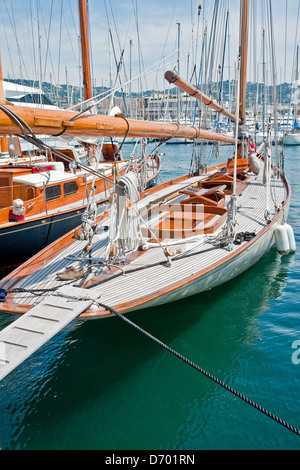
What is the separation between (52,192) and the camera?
11977 mm

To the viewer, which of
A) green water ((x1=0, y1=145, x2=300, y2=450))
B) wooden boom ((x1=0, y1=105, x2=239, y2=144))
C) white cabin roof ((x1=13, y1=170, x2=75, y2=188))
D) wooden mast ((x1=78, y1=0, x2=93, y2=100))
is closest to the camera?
wooden boom ((x1=0, y1=105, x2=239, y2=144))

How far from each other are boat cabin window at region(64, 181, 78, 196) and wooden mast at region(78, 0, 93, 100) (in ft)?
12.0

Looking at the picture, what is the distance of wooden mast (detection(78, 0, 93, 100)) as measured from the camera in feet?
41.9

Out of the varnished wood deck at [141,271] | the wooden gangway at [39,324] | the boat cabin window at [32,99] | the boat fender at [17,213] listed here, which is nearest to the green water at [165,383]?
the varnished wood deck at [141,271]

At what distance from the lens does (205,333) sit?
7.12m

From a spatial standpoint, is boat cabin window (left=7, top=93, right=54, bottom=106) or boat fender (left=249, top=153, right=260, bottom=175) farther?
boat cabin window (left=7, top=93, right=54, bottom=106)

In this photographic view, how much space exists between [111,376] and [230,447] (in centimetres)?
208

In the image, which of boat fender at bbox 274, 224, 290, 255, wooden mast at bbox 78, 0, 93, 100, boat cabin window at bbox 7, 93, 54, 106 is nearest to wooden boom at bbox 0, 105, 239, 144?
boat fender at bbox 274, 224, 290, 255

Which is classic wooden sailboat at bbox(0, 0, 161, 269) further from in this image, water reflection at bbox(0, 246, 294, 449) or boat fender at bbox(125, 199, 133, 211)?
water reflection at bbox(0, 246, 294, 449)

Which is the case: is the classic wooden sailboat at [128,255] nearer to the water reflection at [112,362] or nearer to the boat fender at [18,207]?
the water reflection at [112,362]

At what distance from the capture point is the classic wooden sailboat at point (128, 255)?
5.09 m

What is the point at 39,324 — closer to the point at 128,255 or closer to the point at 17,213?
the point at 128,255

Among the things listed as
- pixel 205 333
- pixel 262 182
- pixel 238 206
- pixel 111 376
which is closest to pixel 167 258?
pixel 205 333

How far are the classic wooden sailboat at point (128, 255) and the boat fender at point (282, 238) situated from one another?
0.03 m
